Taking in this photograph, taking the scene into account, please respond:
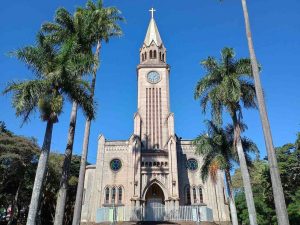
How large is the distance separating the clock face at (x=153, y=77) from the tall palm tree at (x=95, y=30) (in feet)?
81.4

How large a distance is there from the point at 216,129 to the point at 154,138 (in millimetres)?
19840

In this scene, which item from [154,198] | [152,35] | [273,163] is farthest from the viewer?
[152,35]

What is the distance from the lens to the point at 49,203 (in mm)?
46688

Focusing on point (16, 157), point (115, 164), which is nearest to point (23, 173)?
point (16, 157)

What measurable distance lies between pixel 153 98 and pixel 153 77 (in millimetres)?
3861

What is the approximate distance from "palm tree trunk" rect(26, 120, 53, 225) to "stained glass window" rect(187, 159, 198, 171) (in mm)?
28236

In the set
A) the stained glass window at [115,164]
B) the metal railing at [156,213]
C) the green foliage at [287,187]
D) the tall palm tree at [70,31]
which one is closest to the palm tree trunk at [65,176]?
the tall palm tree at [70,31]

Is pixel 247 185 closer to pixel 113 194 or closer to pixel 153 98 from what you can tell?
pixel 113 194

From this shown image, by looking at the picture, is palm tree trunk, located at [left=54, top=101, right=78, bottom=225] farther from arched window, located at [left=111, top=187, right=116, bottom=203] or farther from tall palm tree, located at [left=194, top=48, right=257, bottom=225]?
arched window, located at [left=111, top=187, right=116, bottom=203]

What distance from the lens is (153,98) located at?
153 ft

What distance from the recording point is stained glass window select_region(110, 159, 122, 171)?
41188mm

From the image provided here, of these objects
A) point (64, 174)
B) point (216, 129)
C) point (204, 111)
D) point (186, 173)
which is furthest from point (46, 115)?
point (186, 173)

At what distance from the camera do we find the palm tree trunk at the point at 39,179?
1389 cm

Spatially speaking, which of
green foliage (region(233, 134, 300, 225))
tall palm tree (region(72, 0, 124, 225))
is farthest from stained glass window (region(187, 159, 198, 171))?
tall palm tree (region(72, 0, 124, 225))
